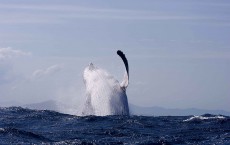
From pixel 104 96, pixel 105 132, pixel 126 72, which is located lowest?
pixel 105 132

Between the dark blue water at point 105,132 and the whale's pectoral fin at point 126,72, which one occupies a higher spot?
the whale's pectoral fin at point 126,72

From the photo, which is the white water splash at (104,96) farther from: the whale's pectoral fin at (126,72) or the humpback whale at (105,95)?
the whale's pectoral fin at (126,72)

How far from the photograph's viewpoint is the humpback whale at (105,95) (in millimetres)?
A: 21000

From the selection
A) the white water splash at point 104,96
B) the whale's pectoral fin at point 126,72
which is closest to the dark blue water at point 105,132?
the white water splash at point 104,96

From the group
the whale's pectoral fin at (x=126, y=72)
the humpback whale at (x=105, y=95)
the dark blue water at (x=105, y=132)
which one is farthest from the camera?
the humpback whale at (x=105, y=95)

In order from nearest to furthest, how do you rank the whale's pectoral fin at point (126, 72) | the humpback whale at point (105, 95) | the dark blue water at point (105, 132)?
the dark blue water at point (105, 132), the whale's pectoral fin at point (126, 72), the humpback whale at point (105, 95)

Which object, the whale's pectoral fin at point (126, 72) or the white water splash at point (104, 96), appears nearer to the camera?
the whale's pectoral fin at point (126, 72)

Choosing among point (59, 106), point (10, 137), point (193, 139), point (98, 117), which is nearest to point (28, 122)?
point (98, 117)

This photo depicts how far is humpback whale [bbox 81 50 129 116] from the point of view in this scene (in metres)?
21.0

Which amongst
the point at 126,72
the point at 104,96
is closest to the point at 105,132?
the point at 126,72

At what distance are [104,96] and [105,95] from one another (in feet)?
0.22

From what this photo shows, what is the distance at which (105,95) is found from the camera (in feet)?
70.4

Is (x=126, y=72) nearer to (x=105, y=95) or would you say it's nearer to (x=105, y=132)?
(x=105, y=95)

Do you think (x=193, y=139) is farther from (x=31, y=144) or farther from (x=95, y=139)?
(x=31, y=144)
